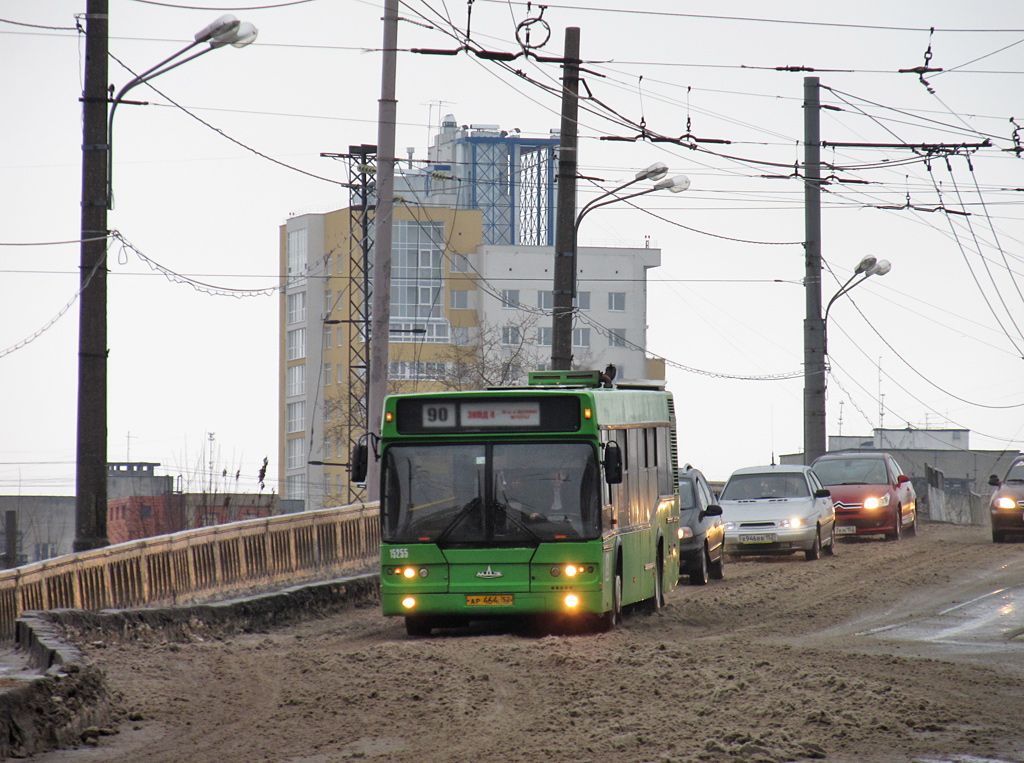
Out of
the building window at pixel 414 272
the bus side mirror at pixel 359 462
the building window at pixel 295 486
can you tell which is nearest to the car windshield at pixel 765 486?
the bus side mirror at pixel 359 462

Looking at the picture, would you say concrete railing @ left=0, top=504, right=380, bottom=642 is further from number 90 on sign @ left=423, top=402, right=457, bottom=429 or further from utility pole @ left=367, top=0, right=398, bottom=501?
number 90 on sign @ left=423, top=402, right=457, bottom=429

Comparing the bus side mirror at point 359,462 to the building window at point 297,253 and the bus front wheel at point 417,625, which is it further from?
the building window at point 297,253

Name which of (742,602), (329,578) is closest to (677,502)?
(742,602)

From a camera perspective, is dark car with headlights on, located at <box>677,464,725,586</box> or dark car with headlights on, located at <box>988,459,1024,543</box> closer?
dark car with headlights on, located at <box>677,464,725,586</box>

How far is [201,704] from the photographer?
414 inches

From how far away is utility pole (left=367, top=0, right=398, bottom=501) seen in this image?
21.9m

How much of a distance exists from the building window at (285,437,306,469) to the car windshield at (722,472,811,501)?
78529 millimetres

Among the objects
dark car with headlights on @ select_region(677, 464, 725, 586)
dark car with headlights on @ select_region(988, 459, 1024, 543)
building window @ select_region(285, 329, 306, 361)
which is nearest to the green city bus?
dark car with headlights on @ select_region(677, 464, 725, 586)

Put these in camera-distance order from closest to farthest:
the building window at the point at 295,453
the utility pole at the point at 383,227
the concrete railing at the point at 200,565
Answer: the concrete railing at the point at 200,565 → the utility pole at the point at 383,227 → the building window at the point at 295,453

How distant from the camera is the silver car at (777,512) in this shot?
2483cm

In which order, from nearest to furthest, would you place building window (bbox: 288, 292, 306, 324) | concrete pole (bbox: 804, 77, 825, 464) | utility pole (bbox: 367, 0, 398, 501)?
1. utility pole (bbox: 367, 0, 398, 501)
2. concrete pole (bbox: 804, 77, 825, 464)
3. building window (bbox: 288, 292, 306, 324)

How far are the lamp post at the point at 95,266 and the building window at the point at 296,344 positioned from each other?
295 feet

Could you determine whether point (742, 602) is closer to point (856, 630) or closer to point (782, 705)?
point (856, 630)

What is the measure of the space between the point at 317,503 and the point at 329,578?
75749 mm
